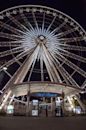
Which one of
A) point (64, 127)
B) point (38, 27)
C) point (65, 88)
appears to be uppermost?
point (38, 27)

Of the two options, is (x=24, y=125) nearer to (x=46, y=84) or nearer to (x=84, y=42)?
(x=46, y=84)

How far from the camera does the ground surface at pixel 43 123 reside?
2092 cm

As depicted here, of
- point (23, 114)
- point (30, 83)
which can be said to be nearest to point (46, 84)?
point (30, 83)

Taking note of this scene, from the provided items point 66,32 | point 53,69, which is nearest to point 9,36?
point 53,69

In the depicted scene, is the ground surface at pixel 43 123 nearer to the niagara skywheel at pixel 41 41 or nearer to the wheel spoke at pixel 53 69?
the niagara skywheel at pixel 41 41

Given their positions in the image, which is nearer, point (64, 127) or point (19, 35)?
point (64, 127)

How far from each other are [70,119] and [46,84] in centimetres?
413

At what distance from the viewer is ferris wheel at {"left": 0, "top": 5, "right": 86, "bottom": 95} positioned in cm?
2841

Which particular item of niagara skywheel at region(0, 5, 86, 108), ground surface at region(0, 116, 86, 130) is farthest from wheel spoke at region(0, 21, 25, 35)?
ground surface at region(0, 116, 86, 130)

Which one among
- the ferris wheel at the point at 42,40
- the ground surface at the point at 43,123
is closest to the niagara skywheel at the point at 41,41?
the ferris wheel at the point at 42,40

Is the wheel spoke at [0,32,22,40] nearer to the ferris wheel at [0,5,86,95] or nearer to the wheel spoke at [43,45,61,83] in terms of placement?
the ferris wheel at [0,5,86,95]

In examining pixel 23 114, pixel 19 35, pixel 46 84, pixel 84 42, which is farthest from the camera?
pixel 84 42

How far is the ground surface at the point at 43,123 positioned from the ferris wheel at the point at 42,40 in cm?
668

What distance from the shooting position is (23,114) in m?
22.9
